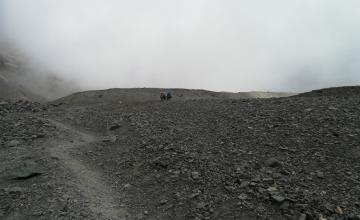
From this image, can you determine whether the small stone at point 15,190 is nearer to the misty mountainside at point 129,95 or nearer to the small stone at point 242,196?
the small stone at point 242,196

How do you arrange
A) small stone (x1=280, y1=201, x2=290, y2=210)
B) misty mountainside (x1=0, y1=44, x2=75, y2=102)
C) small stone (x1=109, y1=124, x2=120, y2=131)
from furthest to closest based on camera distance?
misty mountainside (x1=0, y1=44, x2=75, y2=102) < small stone (x1=109, y1=124, x2=120, y2=131) < small stone (x1=280, y1=201, x2=290, y2=210)

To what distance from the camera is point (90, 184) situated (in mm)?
11734

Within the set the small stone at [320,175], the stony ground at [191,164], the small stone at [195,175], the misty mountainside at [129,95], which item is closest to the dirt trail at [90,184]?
the stony ground at [191,164]

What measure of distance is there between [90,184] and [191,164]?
120 inches

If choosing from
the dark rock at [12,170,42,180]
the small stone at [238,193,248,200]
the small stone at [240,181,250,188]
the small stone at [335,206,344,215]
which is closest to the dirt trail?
the dark rock at [12,170,42,180]

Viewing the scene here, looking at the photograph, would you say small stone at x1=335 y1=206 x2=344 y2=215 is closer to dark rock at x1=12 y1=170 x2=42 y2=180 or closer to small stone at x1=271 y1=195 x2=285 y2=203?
small stone at x1=271 y1=195 x2=285 y2=203

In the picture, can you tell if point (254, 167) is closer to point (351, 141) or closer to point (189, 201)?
point (189, 201)

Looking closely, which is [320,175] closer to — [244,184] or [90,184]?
[244,184]

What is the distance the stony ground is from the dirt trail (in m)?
0.03

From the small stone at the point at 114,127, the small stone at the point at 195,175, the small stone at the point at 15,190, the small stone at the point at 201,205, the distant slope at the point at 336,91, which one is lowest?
the small stone at the point at 201,205

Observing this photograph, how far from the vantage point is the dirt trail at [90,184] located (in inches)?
408

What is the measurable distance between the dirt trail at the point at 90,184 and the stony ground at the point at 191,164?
0.10 ft

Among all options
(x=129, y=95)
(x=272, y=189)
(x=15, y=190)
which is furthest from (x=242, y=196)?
(x=129, y=95)

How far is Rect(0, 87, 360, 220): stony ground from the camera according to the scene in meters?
10.2
